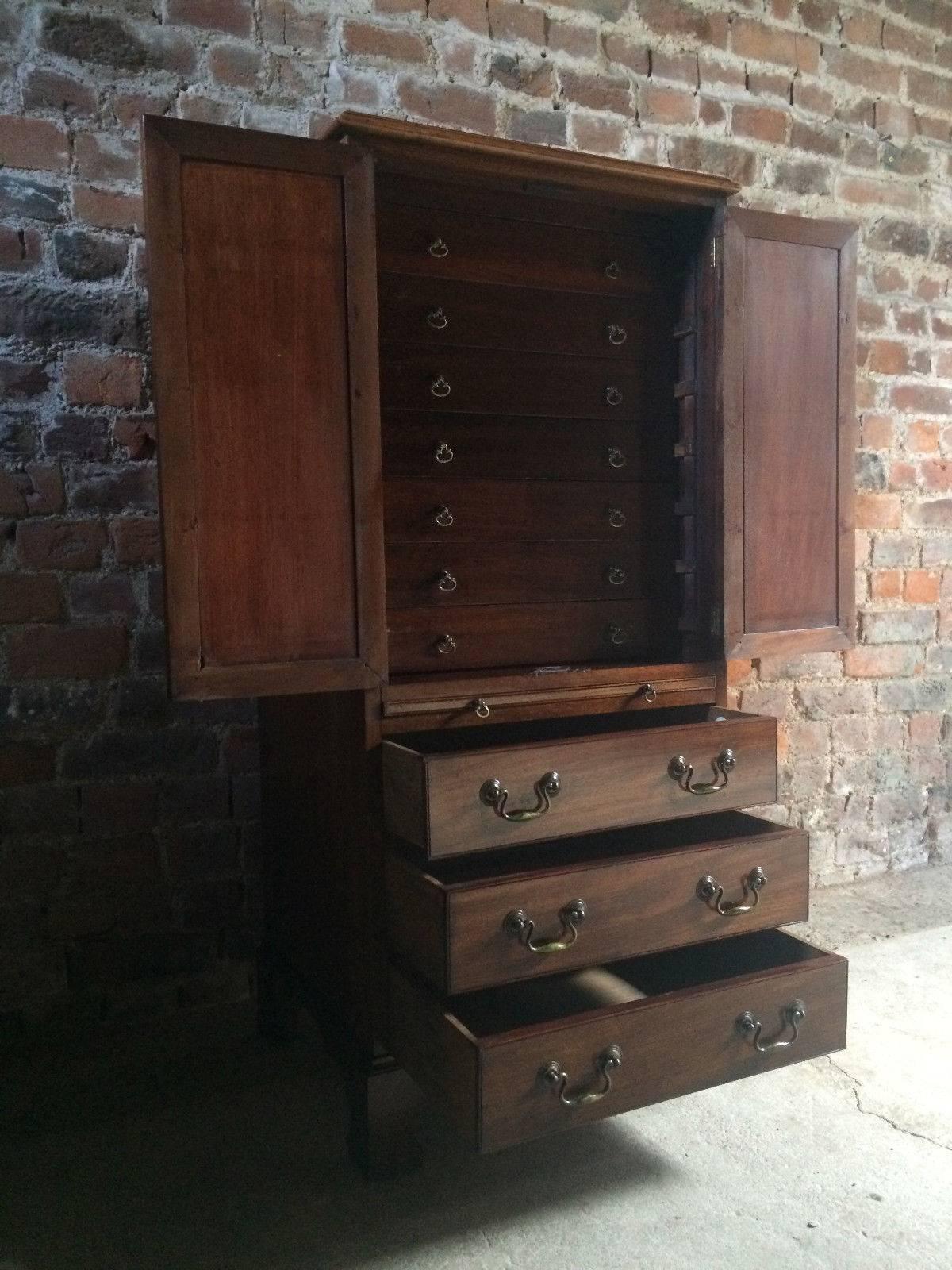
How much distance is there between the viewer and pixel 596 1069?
1.43m

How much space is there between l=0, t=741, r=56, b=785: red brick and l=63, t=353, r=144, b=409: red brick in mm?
673

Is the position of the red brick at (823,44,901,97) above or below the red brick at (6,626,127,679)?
above

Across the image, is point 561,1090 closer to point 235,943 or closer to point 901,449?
point 235,943

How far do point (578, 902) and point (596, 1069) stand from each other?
23cm

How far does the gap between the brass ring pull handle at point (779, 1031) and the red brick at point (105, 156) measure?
188cm

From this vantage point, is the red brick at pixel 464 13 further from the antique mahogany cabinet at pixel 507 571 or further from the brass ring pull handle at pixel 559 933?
the brass ring pull handle at pixel 559 933

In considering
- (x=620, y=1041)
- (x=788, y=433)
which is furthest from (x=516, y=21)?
(x=620, y=1041)

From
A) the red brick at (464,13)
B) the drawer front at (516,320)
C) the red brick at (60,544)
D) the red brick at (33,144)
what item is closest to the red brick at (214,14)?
the red brick at (33,144)

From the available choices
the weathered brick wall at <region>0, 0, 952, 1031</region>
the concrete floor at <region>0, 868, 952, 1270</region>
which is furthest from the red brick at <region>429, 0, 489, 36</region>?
the concrete floor at <region>0, 868, 952, 1270</region>

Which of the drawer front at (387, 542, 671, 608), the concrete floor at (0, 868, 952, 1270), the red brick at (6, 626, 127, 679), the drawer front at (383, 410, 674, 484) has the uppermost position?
the drawer front at (383, 410, 674, 484)

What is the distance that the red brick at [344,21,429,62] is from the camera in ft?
6.97

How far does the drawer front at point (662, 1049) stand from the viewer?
1365mm

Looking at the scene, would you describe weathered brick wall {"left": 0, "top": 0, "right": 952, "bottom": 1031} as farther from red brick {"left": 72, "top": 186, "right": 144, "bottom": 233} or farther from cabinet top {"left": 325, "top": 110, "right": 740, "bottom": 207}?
cabinet top {"left": 325, "top": 110, "right": 740, "bottom": 207}

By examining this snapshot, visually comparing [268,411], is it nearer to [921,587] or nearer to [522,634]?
[522,634]
